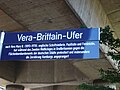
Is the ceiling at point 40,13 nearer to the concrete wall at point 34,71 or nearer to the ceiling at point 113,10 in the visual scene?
the ceiling at point 113,10

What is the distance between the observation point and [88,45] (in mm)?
5266

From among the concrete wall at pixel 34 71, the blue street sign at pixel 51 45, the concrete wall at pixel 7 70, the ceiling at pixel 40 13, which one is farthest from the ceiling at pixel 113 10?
the concrete wall at pixel 7 70

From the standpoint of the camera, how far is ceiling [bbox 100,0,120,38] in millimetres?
9891

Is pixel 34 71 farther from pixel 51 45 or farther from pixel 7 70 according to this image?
pixel 51 45

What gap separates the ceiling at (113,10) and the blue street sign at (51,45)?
15.2ft

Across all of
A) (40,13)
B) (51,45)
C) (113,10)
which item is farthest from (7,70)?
(51,45)

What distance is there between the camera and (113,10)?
10406mm

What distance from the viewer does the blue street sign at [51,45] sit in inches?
208

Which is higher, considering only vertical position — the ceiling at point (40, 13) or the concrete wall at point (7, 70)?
the ceiling at point (40, 13)

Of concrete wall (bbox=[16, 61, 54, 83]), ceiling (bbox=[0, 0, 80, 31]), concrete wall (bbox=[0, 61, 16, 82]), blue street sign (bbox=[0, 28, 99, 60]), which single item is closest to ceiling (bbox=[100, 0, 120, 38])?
ceiling (bbox=[0, 0, 80, 31])

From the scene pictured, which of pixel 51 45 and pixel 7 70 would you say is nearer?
pixel 51 45

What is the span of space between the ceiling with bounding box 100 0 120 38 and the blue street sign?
4.64 meters

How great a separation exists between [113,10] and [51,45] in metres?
5.46

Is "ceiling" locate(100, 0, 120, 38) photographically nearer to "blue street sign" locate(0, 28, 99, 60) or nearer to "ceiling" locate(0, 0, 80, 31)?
"ceiling" locate(0, 0, 80, 31)
